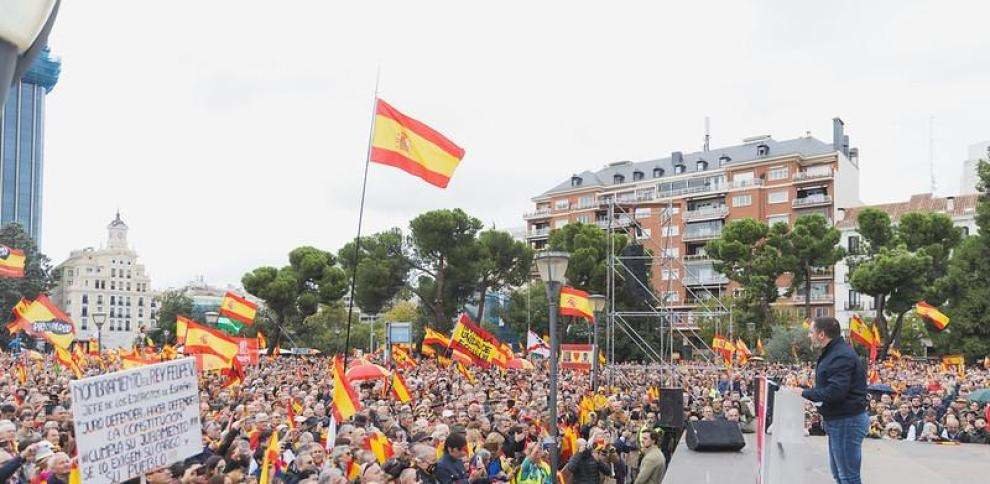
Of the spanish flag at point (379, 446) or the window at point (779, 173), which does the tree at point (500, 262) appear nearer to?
the window at point (779, 173)

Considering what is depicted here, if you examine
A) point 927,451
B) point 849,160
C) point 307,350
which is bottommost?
point 307,350

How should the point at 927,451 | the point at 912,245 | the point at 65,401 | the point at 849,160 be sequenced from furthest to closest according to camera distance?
the point at 849,160 < the point at 912,245 < the point at 65,401 < the point at 927,451

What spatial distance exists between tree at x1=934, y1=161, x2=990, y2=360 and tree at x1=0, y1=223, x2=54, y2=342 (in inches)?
2944

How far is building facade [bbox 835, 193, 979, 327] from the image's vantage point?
6956 centimetres

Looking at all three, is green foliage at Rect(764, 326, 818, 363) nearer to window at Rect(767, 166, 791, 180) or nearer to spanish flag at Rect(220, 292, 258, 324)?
spanish flag at Rect(220, 292, 258, 324)

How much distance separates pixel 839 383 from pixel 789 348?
4442 cm

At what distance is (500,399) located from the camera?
59.2 feet

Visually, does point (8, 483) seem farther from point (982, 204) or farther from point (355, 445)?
point (982, 204)

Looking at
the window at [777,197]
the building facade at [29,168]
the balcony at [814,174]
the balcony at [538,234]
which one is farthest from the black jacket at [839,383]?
the building facade at [29,168]

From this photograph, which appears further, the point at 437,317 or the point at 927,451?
the point at 437,317

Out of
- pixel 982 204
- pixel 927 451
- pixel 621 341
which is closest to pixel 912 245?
pixel 982 204

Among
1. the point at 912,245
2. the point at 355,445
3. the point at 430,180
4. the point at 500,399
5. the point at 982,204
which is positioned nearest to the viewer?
the point at 355,445

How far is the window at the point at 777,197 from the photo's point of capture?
253 ft

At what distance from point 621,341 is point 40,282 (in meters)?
61.4
